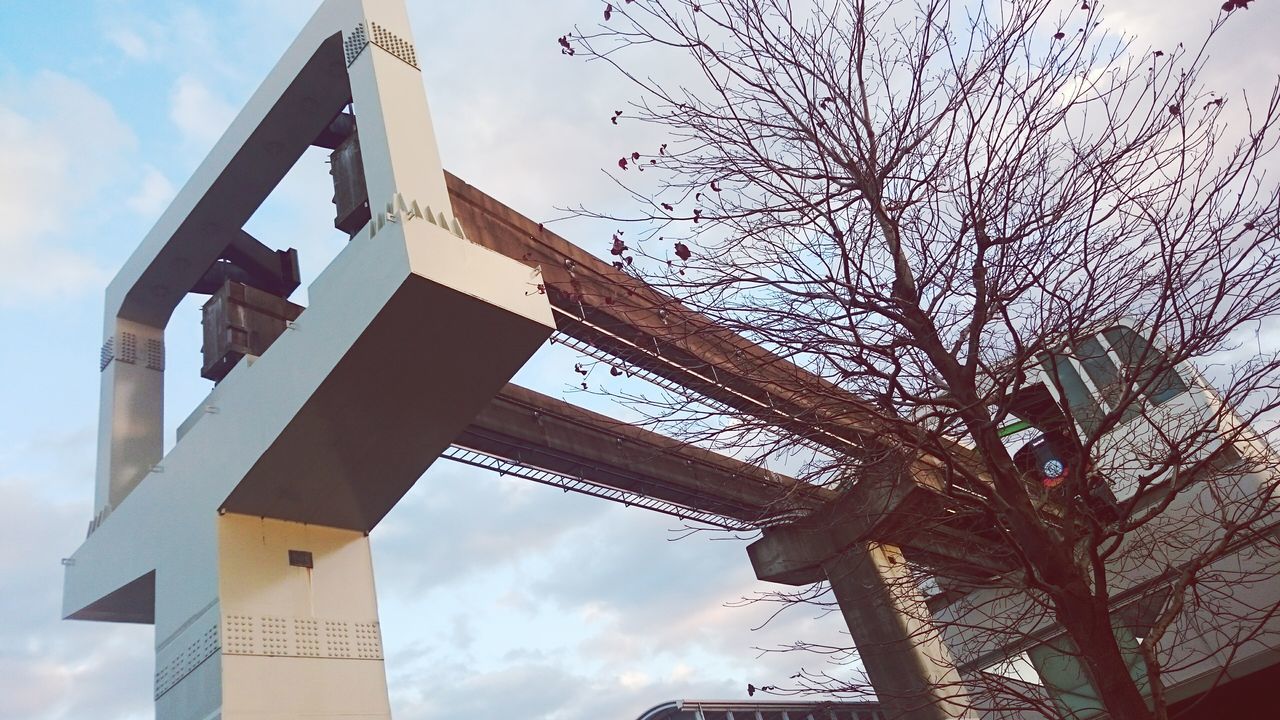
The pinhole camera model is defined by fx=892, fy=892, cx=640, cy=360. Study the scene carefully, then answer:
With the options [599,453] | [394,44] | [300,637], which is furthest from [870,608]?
[394,44]

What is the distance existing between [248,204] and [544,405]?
235 inches

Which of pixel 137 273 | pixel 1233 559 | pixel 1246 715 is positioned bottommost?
pixel 1246 715

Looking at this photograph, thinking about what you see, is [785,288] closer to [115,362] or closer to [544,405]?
[544,405]

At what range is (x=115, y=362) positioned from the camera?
14.0m

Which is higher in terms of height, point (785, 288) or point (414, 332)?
point (414, 332)

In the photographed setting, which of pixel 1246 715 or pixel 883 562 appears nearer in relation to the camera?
pixel 1246 715

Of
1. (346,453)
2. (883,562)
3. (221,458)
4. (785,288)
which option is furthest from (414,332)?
(883,562)

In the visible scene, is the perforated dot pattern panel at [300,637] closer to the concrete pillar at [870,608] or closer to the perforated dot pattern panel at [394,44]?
the perforated dot pattern panel at [394,44]

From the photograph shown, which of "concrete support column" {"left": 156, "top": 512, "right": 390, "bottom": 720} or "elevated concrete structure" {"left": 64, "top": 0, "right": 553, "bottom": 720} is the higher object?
"elevated concrete structure" {"left": 64, "top": 0, "right": 553, "bottom": 720}

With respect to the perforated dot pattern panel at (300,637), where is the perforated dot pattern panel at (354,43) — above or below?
above

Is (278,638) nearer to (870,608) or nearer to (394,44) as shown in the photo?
(394,44)

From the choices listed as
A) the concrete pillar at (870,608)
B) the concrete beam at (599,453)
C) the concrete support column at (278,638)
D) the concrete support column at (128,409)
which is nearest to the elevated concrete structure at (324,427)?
the concrete support column at (278,638)

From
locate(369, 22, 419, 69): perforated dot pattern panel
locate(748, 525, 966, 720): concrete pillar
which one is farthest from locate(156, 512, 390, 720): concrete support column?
locate(748, 525, 966, 720): concrete pillar

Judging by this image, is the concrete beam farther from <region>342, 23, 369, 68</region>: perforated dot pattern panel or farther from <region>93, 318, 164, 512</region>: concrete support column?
<region>342, 23, 369, 68</region>: perforated dot pattern panel
